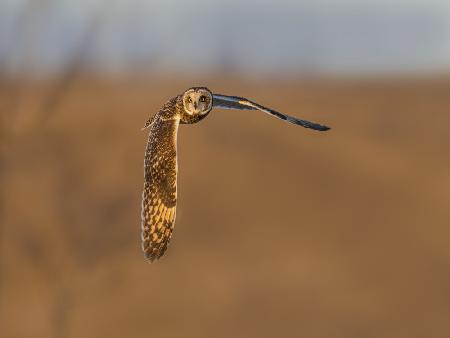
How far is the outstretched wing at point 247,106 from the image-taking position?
A: 6.07 m

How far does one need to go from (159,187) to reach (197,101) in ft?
1.57

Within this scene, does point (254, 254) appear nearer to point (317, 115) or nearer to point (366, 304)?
point (366, 304)

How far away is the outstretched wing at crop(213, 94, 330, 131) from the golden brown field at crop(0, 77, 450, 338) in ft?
Result: 43.2

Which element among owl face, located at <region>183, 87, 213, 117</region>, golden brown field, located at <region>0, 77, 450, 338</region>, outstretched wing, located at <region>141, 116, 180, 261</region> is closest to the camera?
owl face, located at <region>183, 87, 213, 117</region>

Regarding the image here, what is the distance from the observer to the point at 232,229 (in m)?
27.2

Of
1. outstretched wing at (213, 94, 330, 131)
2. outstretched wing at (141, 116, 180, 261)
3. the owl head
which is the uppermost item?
outstretched wing at (213, 94, 330, 131)

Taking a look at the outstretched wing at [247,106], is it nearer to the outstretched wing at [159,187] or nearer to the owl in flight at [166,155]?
the owl in flight at [166,155]

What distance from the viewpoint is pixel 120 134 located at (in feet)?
99.3

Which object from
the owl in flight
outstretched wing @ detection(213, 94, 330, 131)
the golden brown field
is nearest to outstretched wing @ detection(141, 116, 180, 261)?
the owl in flight

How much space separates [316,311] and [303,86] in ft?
84.5

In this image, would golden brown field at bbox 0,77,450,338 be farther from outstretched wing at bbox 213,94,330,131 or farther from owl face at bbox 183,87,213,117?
owl face at bbox 183,87,213,117

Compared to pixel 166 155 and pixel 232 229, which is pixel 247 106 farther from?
pixel 232 229

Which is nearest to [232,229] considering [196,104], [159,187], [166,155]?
[159,187]

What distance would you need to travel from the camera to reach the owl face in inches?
234
